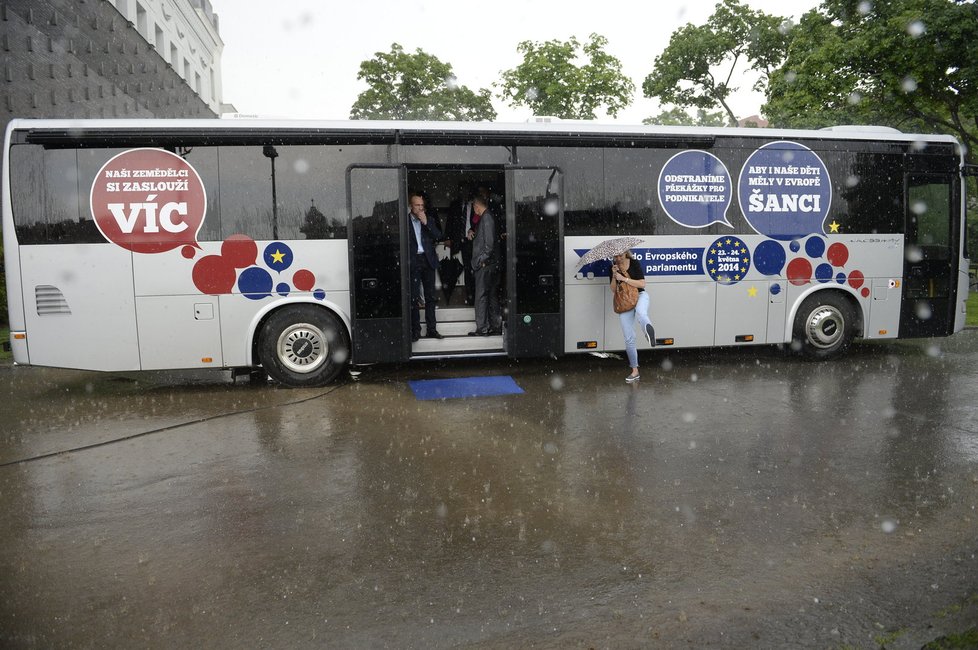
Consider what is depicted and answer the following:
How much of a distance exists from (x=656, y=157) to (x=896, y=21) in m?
11.8

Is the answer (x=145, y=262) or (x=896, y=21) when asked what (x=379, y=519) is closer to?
(x=145, y=262)

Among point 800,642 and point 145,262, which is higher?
point 145,262

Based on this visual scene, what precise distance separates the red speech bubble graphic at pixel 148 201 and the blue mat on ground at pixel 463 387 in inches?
128

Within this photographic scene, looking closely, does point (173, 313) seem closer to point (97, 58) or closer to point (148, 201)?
point (148, 201)

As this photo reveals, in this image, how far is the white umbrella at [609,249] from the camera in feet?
29.0

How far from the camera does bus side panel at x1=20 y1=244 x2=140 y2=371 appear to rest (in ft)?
27.4

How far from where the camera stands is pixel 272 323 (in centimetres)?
898

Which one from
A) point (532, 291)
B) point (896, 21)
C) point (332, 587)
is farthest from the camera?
point (896, 21)

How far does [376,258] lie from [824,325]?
6.50 metres

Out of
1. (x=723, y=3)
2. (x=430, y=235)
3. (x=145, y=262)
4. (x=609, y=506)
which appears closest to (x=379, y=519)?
(x=609, y=506)

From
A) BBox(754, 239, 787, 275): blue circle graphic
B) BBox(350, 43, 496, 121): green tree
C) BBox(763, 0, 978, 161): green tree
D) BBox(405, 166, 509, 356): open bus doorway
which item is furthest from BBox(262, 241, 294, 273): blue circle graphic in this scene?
BBox(350, 43, 496, 121): green tree

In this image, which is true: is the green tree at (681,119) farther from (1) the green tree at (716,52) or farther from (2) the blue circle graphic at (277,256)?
(2) the blue circle graphic at (277,256)

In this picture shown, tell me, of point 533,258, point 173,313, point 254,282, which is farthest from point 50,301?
point 533,258

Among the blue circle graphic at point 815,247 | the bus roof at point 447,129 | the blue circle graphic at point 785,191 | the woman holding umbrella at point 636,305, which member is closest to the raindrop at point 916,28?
the bus roof at point 447,129
